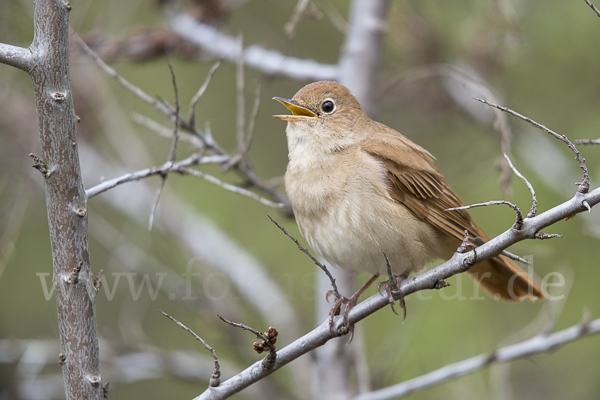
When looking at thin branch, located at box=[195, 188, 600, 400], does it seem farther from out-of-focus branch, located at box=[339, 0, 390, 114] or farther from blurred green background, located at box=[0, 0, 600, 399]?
out-of-focus branch, located at box=[339, 0, 390, 114]

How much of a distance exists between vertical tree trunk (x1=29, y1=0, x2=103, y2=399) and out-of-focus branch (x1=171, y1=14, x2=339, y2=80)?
7.78 ft

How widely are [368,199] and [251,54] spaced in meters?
2.29

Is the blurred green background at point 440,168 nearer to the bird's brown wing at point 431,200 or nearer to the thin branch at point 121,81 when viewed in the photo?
the bird's brown wing at point 431,200

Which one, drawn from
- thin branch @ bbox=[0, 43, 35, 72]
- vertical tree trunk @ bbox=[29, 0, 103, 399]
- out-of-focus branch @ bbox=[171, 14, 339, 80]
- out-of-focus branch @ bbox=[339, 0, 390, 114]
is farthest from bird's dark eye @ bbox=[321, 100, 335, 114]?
thin branch @ bbox=[0, 43, 35, 72]

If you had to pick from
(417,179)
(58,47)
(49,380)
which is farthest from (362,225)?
(49,380)

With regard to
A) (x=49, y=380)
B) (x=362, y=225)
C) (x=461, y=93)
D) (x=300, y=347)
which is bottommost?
(x=300, y=347)

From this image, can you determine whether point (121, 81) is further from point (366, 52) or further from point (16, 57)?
point (366, 52)

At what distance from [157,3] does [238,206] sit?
9.67 feet

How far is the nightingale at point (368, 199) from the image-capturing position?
11.9ft

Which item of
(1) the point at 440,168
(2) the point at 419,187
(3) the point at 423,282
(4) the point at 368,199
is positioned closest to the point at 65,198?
(3) the point at 423,282

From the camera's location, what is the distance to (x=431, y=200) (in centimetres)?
391

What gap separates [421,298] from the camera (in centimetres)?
566

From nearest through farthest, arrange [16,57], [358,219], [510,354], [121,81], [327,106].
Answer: [16,57] < [121,81] < [358,219] < [510,354] < [327,106]

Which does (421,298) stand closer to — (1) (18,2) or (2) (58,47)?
(2) (58,47)
